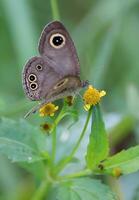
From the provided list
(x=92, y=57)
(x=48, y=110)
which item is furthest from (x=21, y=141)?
(x=92, y=57)

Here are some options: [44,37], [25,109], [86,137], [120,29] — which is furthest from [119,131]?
[44,37]

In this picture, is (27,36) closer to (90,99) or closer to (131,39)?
(131,39)

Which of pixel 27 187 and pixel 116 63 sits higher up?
pixel 116 63

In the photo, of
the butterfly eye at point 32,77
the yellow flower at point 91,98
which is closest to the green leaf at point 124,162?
the yellow flower at point 91,98

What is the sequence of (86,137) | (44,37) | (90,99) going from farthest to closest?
(86,137) < (44,37) < (90,99)

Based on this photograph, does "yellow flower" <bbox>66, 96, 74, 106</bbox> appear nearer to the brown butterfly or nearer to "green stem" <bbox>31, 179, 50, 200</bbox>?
the brown butterfly

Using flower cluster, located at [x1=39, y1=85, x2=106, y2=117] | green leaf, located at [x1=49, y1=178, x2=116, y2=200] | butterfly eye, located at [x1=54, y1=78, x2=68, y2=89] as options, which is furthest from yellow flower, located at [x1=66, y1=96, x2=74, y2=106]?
green leaf, located at [x1=49, y1=178, x2=116, y2=200]
